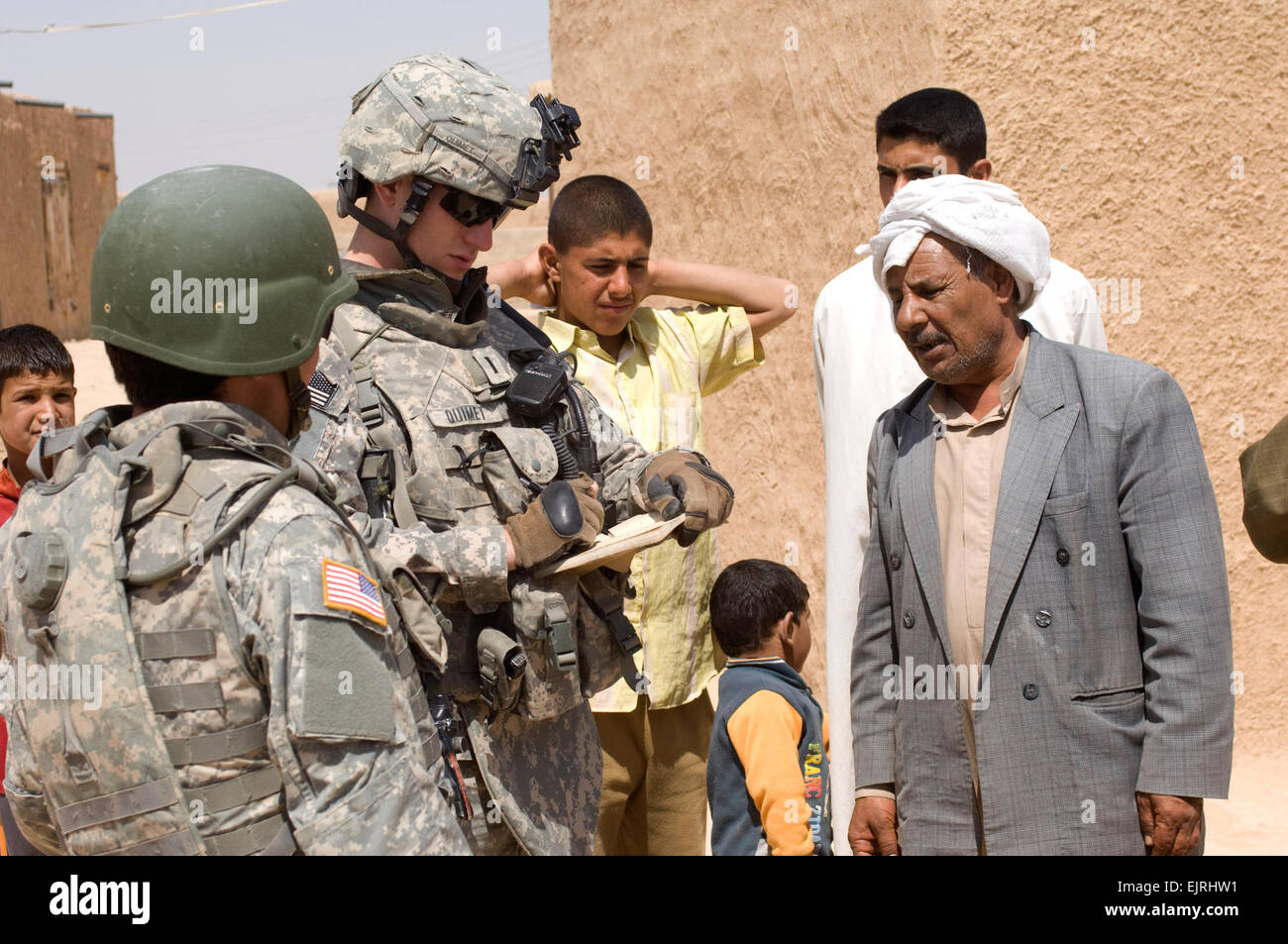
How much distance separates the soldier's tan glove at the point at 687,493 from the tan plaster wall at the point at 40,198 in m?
15.6

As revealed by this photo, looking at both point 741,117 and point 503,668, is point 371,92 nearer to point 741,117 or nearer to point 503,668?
point 503,668

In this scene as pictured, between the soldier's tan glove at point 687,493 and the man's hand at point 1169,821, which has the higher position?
the soldier's tan glove at point 687,493

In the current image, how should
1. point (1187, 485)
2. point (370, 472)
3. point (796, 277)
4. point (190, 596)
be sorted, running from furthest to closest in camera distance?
point (796, 277), point (370, 472), point (1187, 485), point (190, 596)

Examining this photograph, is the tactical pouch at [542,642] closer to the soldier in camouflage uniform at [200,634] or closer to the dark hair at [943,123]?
the soldier in camouflage uniform at [200,634]

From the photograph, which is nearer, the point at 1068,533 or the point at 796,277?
the point at 1068,533

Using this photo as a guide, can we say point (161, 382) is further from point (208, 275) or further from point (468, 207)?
point (468, 207)

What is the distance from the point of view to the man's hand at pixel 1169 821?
221 centimetres

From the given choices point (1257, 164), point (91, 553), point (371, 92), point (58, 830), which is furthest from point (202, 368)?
point (1257, 164)

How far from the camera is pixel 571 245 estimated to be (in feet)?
12.1

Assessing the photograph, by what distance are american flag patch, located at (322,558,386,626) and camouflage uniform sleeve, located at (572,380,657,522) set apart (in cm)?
119

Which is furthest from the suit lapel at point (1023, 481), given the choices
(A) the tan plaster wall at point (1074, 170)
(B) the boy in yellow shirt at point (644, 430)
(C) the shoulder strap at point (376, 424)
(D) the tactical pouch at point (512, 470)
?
(A) the tan plaster wall at point (1074, 170)

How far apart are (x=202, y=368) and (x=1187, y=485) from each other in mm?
1662

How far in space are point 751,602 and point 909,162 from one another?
4.09ft

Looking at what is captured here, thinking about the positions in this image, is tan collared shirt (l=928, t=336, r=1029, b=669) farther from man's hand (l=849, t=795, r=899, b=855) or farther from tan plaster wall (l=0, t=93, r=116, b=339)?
tan plaster wall (l=0, t=93, r=116, b=339)
